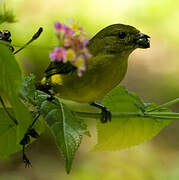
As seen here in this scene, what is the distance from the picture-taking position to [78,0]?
5.82m

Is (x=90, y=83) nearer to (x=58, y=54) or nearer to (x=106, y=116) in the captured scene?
(x=106, y=116)

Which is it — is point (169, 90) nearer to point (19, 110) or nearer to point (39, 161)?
point (39, 161)

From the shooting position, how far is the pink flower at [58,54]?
901 mm

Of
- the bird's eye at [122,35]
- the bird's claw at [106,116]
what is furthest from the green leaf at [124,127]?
the bird's eye at [122,35]

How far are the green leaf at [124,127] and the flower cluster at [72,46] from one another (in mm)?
595

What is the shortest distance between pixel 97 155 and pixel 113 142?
9.42ft

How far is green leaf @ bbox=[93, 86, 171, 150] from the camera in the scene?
154 cm

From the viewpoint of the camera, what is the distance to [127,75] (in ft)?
18.7

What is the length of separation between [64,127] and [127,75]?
15.2 ft

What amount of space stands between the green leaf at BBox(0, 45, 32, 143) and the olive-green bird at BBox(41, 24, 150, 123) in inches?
25.0

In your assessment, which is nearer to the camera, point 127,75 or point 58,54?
point 58,54

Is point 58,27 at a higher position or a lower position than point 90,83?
higher

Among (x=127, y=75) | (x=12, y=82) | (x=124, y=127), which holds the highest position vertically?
(x=12, y=82)

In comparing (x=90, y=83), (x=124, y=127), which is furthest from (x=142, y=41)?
(x=124, y=127)
